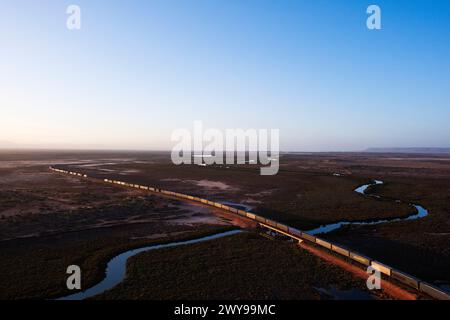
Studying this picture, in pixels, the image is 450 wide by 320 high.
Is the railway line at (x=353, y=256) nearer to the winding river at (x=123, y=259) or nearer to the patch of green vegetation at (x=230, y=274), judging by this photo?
the patch of green vegetation at (x=230, y=274)

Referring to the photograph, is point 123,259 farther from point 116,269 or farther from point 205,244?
point 205,244

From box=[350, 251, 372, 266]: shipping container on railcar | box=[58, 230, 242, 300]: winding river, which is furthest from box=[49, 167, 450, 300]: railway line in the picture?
box=[58, 230, 242, 300]: winding river

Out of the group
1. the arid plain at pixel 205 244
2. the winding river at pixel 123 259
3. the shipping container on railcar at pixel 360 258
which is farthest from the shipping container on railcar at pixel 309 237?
the shipping container on railcar at pixel 360 258

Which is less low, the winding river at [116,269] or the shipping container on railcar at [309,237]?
the shipping container on railcar at [309,237]

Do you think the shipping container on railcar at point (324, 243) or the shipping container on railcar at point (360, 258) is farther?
the shipping container on railcar at point (324, 243)

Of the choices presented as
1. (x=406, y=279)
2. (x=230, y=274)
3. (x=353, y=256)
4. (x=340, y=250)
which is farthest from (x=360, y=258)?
(x=230, y=274)

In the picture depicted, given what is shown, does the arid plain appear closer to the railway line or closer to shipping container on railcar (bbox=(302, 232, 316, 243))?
the railway line

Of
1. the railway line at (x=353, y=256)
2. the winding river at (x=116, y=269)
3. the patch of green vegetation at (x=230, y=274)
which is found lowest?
the winding river at (x=116, y=269)
